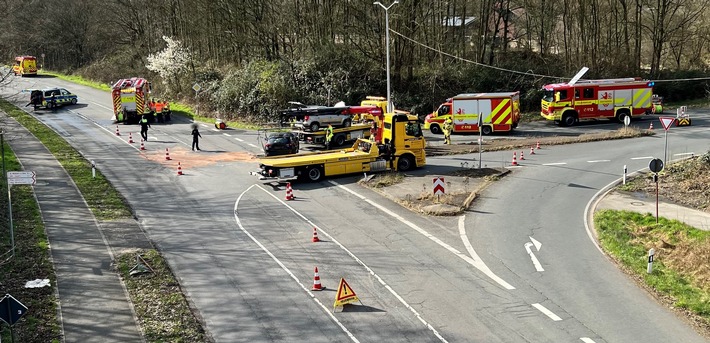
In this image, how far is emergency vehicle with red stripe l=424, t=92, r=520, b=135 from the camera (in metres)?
39.7

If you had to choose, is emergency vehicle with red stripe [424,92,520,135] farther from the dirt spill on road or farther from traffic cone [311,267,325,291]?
traffic cone [311,267,325,291]

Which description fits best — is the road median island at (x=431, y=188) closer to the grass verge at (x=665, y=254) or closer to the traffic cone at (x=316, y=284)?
the grass verge at (x=665, y=254)

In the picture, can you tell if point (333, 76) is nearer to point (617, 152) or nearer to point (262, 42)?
point (262, 42)

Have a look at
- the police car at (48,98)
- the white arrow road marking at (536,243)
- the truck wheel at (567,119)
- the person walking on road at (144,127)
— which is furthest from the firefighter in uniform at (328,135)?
the police car at (48,98)

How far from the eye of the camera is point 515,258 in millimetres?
18703

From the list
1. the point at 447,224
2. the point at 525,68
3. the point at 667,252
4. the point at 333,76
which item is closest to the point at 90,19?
the point at 333,76

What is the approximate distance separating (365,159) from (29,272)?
1464 cm

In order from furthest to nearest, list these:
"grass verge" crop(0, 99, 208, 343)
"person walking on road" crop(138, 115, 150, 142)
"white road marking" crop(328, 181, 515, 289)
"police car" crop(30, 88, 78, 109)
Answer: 1. "police car" crop(30, 88, 78, 109)
2. "person walking on road" crop(138, 115, 150, 142)
3. "white road marking" crop(328, 181, 515, 289)
4. "grass verge" crop(0, 99, 208, 343)

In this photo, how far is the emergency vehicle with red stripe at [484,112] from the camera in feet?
130

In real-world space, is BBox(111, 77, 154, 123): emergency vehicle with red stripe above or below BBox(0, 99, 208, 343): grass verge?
above

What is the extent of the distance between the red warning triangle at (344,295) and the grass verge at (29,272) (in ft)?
19.2

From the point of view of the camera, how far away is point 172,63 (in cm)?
5869

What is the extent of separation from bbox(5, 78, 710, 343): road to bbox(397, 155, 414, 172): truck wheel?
1937 mm

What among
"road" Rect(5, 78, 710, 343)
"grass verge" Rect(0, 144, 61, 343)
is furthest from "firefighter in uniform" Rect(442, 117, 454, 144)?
"grass verge" Rect(0, 144, 61, 343)
